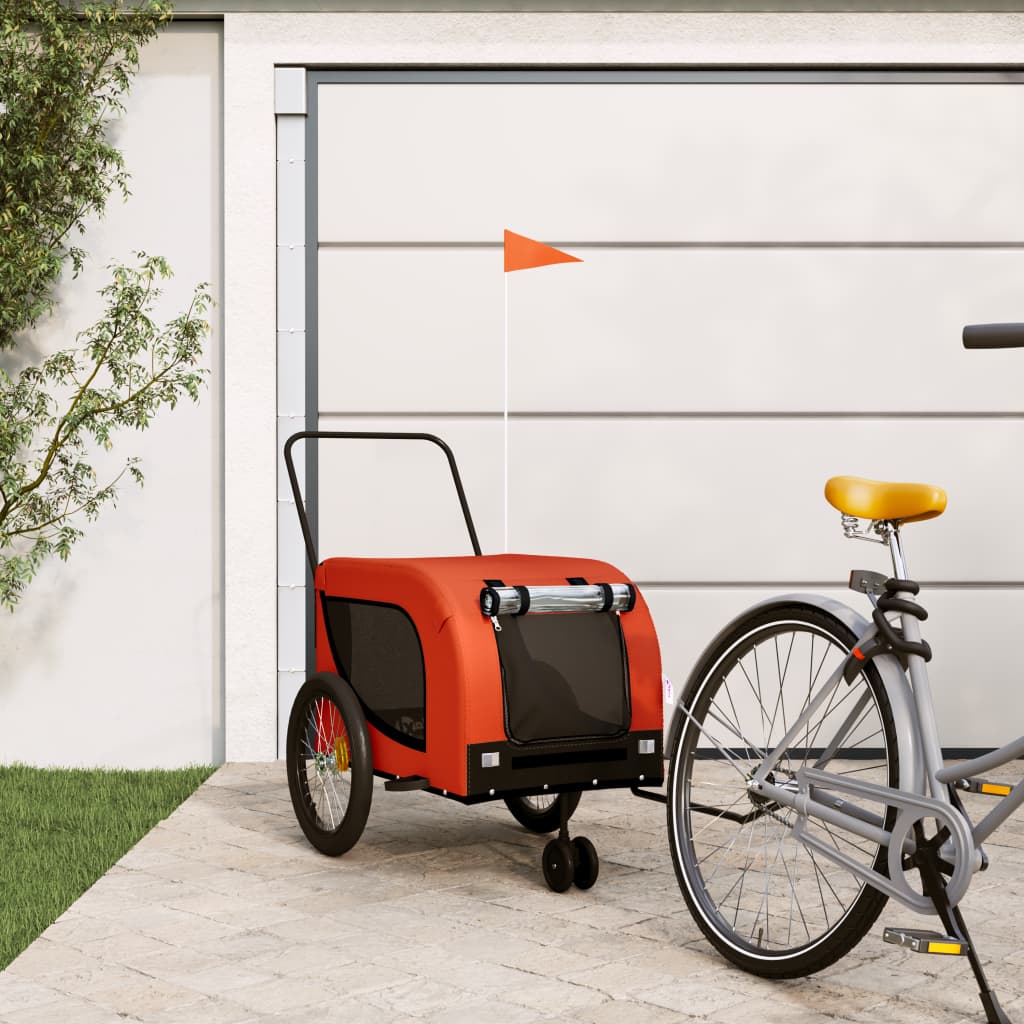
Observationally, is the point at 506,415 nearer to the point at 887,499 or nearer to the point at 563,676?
the point at 563,676

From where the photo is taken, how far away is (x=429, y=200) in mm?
5371

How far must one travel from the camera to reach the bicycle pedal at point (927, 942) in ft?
7.96

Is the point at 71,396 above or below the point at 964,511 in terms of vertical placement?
above

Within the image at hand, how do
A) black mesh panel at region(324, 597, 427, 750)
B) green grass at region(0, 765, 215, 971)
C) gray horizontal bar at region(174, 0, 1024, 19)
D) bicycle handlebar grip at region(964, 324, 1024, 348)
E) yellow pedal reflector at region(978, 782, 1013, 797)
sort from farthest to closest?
gray horizontal bar at region(174, 0, 1024, 19), black mesh panel at region(324, 597, 427, 750), green grass at region(0, 765, 215, 971), yellow pedal reflector at region(978, 782, 1013, 797), bicycle handlebar grip at region(964, 324, 1024, 348)

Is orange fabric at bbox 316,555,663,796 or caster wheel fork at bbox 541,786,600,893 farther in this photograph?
caster wheel fork at bbox 541,786,600,893

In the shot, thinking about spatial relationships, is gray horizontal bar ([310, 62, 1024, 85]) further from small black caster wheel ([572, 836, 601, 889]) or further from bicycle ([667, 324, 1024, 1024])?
small black caster wheel ([572, 836, 601, 889])

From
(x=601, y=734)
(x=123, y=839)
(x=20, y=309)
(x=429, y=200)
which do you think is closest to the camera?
(x=601, y=734)

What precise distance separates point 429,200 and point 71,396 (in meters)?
1.62

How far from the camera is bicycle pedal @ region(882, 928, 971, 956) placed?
243cm

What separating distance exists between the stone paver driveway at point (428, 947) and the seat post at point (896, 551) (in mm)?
860

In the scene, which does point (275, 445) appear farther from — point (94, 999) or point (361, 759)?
point (94, 999)

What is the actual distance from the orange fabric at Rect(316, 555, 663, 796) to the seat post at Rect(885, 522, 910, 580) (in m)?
0.89

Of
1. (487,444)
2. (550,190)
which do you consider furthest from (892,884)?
(550,190)

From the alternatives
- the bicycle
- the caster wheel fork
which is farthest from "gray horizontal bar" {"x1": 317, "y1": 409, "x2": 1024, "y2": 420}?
the bicycle
